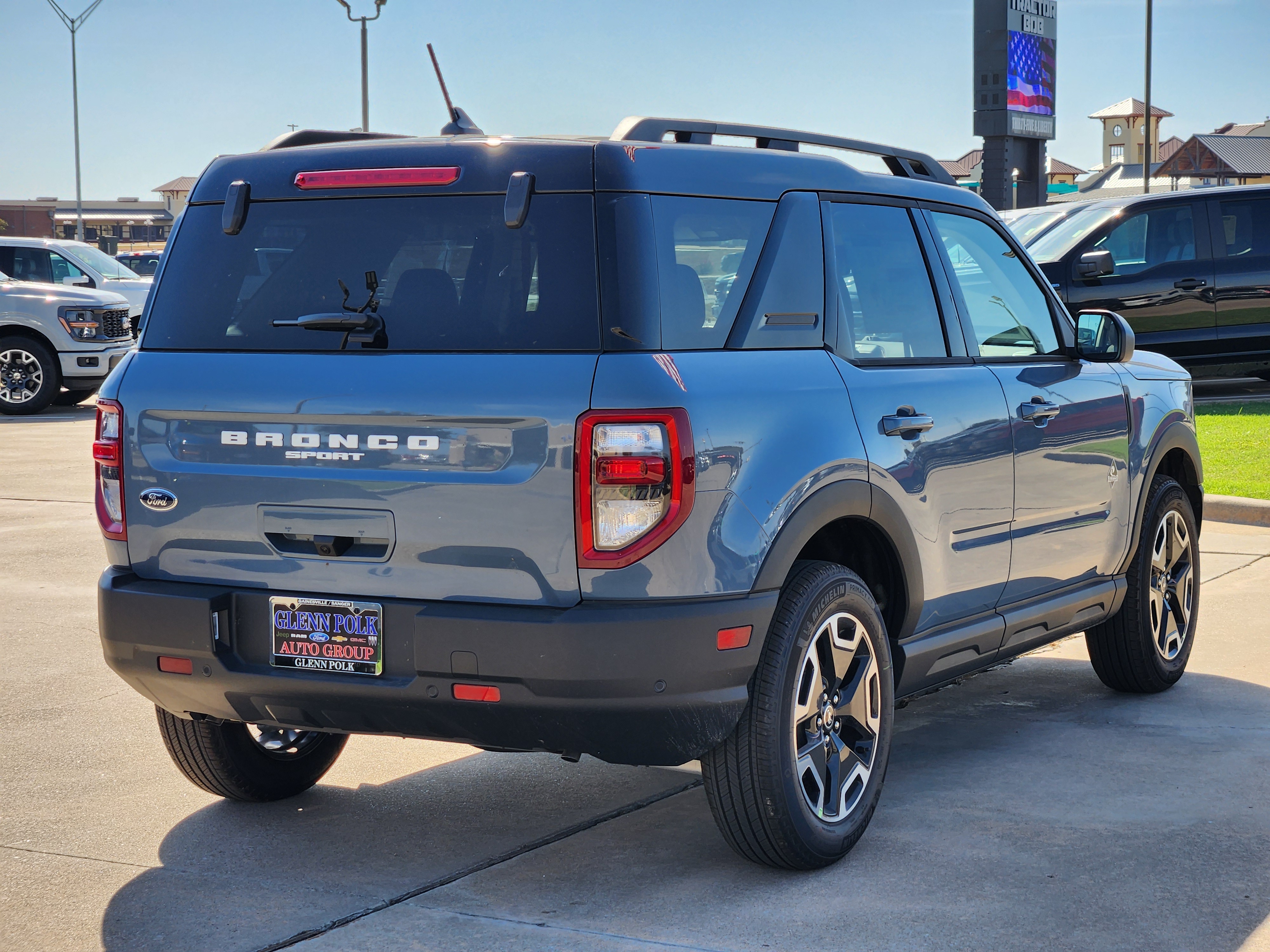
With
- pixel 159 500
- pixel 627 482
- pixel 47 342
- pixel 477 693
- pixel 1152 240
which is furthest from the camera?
pixel 47 342

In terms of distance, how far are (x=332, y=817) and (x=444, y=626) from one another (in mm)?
1331

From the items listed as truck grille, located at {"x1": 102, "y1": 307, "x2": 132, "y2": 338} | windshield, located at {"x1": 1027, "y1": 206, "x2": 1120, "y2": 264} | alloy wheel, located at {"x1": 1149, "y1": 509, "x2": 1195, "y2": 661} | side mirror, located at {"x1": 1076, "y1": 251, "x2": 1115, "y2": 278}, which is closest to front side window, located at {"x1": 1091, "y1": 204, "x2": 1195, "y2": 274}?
windshield, located at {"x1": 1027, "y1": 206, "x2": 1120, "y2": 264}

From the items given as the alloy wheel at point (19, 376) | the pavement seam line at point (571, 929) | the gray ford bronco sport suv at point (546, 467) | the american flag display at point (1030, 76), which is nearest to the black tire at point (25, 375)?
the alloy wheel at point (19, 376)

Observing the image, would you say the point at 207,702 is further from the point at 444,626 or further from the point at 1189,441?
the point at 1189,441

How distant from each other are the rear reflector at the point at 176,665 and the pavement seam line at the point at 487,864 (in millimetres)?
723

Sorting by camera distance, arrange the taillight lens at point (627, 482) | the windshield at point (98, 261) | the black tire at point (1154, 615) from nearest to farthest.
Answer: the taillight lens at point (627, 482) → the black tire at point (1154, 615) → the windshield at point (98, 261)

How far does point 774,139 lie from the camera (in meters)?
4.53

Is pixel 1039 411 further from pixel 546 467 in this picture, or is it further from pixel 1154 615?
pixel 546 467

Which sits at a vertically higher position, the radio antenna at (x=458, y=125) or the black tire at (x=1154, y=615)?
the radio antenna at (x=458, y=125)

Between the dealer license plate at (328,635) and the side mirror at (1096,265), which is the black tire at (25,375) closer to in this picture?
the side mirror at (1096,265)

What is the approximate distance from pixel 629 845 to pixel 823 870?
1.85ft

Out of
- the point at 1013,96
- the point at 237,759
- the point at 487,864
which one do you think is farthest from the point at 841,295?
the point at 1013,96

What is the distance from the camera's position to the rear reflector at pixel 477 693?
12.1 ft

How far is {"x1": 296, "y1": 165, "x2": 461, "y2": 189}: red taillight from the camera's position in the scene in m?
3.91
